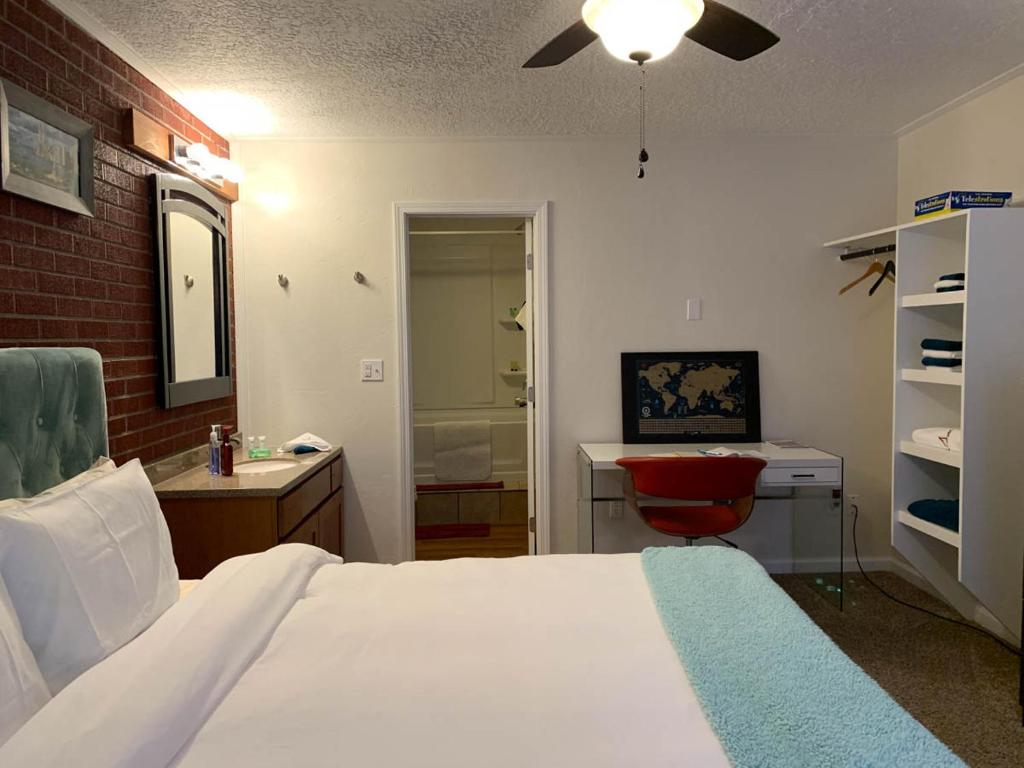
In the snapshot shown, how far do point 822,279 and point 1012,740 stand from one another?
227cm

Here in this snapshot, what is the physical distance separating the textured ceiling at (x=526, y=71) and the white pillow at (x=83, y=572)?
1592 mm

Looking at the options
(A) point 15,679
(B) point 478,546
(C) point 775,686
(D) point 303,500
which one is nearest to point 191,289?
(D) point 303,500

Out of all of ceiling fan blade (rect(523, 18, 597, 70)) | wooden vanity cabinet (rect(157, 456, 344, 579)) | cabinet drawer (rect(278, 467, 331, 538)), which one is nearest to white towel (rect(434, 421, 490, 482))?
cabinet drawer (rect(278, 467, 331, 538))

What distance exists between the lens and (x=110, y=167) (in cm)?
243

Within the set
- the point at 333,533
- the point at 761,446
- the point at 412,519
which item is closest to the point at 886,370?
the point at 761,446

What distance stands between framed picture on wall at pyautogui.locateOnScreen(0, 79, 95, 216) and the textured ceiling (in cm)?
43

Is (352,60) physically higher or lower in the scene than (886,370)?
higher

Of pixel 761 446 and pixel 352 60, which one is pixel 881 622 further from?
pixel 352 60

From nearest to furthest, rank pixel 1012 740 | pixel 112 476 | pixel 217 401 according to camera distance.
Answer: pixel 112 476
pixel 1012 740
pixel 217 401

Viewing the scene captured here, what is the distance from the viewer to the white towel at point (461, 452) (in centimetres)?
527

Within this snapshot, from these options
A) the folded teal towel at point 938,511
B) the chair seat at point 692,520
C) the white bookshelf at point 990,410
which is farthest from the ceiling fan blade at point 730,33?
the folded teal towel at point 938,511

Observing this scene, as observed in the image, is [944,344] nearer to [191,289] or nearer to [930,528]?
[930,528]

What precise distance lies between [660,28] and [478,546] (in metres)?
3.29

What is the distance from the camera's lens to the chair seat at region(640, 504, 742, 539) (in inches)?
118
